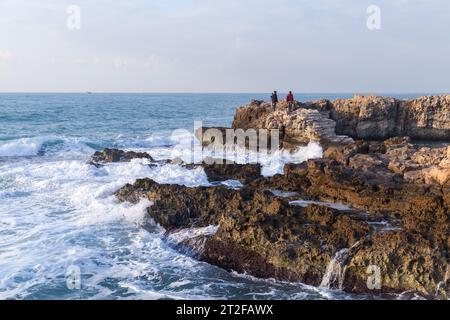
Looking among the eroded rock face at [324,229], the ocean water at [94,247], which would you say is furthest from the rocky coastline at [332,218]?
the ocean water at [94,247]

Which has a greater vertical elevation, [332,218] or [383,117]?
[383,117]

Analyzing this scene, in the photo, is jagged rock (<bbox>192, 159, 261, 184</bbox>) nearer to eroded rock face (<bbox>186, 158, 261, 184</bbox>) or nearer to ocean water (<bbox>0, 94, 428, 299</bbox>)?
eroded rock face (<bbox>186, 158, 261, 184</bbox>)

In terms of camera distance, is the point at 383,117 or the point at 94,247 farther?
the point at 383,117

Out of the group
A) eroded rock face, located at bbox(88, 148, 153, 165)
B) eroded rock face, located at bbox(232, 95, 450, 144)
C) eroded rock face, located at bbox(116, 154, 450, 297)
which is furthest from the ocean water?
eroded rock face, located at bbox(232, 95, 450, 144)

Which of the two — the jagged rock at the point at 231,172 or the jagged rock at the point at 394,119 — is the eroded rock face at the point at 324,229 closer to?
the jagged rock at the point at 231,172

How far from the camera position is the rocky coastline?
8648 mm

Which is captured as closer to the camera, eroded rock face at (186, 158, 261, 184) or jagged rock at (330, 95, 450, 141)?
eroded rock face at (186, 158, 261, 184)

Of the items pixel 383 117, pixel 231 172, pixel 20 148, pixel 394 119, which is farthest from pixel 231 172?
pixel 20 148

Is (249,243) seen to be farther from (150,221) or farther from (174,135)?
(174,135)

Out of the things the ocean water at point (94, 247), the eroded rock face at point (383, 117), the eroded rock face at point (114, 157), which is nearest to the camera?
the ocean water at point (94, 247)

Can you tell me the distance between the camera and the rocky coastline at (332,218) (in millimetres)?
8648

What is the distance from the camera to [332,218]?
1010cm

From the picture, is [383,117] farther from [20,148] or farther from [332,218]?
[20,148]
